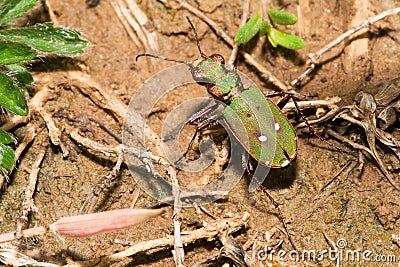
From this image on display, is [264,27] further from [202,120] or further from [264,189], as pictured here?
[264,189]

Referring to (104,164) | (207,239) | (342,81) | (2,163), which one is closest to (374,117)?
(342,81)

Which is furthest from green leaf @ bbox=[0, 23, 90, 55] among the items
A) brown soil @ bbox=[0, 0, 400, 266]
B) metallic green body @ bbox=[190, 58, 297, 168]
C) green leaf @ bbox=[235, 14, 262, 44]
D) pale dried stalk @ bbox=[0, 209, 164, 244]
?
pale dried stalk @ bbox=[0, 209, 164, 244]

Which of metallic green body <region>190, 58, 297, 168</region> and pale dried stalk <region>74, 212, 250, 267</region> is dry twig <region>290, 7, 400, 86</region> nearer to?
metallic green body <region>190, 58, 297, 168</region>

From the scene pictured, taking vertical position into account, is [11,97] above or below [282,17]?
above

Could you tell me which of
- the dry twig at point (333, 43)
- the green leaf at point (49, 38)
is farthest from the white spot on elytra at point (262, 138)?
the green leaf at point (49, 38)

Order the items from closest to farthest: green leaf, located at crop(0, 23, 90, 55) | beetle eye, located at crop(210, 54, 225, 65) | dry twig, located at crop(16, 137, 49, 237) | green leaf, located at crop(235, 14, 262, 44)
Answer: dry twig, located at crop(16, 137, 49, 237) → green leaf, located at crop(0, 23, 90, 55) → beetle eye, located at crop(210, 54, 225, 65) → green leaf, located at crop(235, 14, 262, 44)

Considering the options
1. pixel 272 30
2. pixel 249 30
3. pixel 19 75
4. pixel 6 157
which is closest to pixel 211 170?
pixel 249 30

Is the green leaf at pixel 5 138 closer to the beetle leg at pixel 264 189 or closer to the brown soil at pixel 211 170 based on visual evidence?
the brown soil at pixel 211 170
